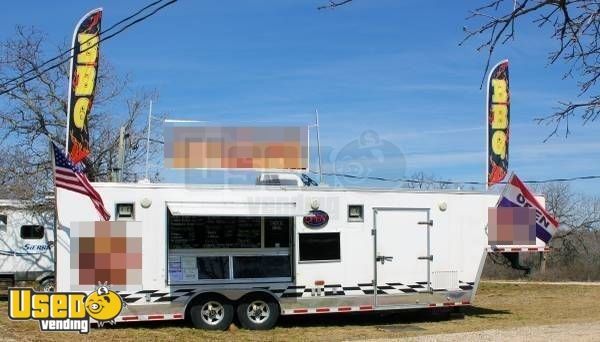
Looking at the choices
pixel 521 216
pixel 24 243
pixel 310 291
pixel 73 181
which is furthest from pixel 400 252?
pixel 24 243

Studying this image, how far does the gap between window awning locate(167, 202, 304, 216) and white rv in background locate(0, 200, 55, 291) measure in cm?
900

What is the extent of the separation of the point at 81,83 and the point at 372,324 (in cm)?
986

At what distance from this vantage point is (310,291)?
14188mm

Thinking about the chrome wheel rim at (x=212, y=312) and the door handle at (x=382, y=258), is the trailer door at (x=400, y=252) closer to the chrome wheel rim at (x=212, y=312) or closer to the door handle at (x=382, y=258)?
the door handle at (x=382, y=258)

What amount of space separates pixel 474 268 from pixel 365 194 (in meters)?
2.95

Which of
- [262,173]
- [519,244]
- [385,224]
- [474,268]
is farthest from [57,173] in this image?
[519,244]

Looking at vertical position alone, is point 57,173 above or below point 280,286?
above

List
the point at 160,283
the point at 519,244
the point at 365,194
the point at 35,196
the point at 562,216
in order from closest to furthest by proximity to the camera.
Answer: the point at 160,283 → the point at 365,194 → the point at 519,244 → the point at 35,196 → the point at 562,216

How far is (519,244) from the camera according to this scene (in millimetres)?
15773

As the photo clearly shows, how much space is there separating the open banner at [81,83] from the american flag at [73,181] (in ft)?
19.6

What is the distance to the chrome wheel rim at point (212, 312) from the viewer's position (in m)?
13.6

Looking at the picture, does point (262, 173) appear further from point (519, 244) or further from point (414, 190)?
point (519, 244)

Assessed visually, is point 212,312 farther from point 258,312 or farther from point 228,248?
point 228,248

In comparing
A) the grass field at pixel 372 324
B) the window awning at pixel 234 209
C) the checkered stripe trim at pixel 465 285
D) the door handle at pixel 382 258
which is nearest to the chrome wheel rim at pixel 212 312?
the grass field at pixel 372 324
